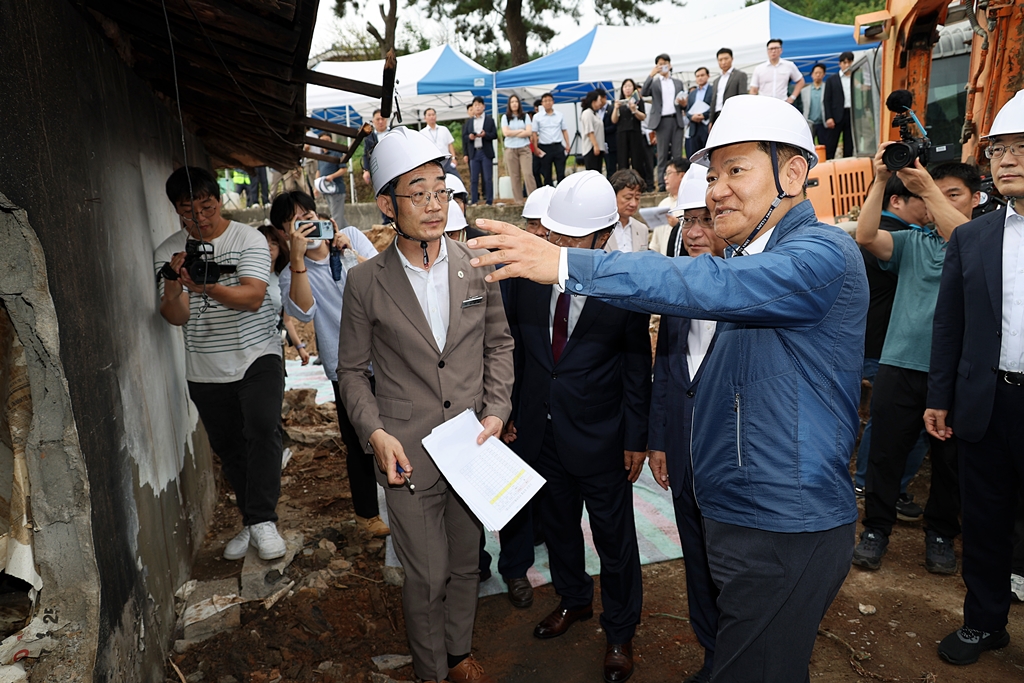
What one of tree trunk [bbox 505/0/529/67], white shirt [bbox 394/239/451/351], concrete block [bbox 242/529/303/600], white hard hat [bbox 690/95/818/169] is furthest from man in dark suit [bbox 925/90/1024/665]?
tree trunk [bbox 505/0/529/67]

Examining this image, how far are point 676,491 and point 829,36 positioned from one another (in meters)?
12.6

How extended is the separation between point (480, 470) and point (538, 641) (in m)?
1.30

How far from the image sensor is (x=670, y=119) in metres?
11.7

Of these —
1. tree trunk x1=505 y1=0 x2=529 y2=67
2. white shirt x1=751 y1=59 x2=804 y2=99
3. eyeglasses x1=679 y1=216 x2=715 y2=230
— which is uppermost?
tree trunk x1=505 y1=0 x2=529 y2=67

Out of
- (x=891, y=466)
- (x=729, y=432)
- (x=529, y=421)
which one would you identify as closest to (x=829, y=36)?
(x=891, y=466)

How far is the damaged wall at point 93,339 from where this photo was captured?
2.05 meters

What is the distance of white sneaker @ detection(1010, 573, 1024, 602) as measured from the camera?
3651 millimetres

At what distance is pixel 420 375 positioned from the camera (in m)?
2.80

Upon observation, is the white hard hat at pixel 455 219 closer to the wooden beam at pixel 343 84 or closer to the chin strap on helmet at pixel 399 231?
the wooden beam at pixel 343 84

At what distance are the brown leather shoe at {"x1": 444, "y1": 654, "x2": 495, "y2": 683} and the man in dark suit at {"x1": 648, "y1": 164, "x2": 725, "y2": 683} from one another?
912 millimetres

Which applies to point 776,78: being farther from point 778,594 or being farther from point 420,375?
point 778,594

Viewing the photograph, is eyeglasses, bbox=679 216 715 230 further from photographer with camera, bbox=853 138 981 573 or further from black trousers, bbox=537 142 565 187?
black trousers, bbox=537 142 565 187

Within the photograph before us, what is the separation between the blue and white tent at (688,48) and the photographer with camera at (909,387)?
10.1 metres

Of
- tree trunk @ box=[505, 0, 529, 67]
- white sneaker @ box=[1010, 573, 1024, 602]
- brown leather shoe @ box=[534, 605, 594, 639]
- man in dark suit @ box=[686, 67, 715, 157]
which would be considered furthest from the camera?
tree trunk @ box=[505, 0, 529, 67]
